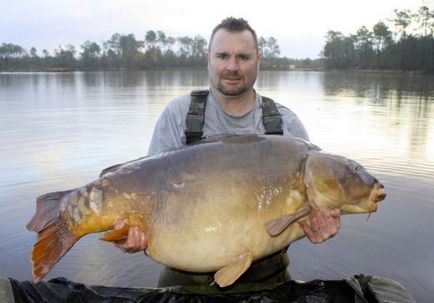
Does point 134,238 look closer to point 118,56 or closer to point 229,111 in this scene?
point 229,111

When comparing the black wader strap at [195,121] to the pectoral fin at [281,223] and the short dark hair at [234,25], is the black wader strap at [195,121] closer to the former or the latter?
the short dark hair at [234,25]

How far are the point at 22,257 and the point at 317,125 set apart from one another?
9.12 meters

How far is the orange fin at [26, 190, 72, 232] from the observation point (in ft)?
8.02

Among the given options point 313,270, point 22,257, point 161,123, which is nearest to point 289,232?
point 161,123

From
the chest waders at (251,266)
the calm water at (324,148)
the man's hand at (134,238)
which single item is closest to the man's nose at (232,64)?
the chest waders at (251,266)

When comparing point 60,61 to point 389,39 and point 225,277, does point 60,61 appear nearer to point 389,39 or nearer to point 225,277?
point 389,39

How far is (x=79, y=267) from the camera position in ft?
15.4

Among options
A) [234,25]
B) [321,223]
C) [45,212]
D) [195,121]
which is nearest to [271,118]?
[195,121]

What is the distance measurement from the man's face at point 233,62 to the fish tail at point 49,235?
141cm

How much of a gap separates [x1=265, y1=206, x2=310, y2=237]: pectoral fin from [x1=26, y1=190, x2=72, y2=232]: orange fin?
1.11 metres

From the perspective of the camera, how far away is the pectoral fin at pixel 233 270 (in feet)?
7.89

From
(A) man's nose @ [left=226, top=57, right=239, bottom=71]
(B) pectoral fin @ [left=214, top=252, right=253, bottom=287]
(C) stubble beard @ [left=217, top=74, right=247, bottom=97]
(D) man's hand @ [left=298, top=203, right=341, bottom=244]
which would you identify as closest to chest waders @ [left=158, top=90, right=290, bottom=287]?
(C) stubble beard @ [left=217, top=74, right=247, bottom=97]

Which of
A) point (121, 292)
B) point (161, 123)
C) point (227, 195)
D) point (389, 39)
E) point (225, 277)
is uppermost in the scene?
point (389, 39)

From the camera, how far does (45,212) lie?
8.12ft
